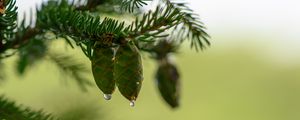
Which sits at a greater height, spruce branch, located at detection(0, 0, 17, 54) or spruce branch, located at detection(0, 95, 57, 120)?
spruce branch, located at detection(0, 0, 17, 54)

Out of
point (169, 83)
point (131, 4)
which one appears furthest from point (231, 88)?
point (131, 4)

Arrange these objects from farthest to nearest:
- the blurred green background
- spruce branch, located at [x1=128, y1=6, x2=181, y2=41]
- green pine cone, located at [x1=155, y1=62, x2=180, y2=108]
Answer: the blurred green background < green pine cone, located at [x1=155, y1=62, x2=180, y2=108] < spruce branch, located at [x1=128, y1=6, x2=181, y2=41]

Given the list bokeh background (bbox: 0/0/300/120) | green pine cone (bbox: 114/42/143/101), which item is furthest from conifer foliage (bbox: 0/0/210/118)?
bokeh background (bbox: 0/0/300/120)

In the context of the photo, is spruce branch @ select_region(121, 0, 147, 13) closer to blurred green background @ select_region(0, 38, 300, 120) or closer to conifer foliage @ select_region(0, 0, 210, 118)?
conifer foliage @ select_region(0, 0, 210, 118)

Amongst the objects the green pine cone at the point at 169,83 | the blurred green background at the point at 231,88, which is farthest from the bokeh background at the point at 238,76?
the green pine cone at the point at 169,83

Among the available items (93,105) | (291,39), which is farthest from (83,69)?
(291,39)

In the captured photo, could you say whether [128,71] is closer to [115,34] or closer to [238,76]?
[115,34]

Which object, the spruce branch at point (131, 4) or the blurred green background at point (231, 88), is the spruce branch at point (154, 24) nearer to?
the spruce branch at point (131, 4)
